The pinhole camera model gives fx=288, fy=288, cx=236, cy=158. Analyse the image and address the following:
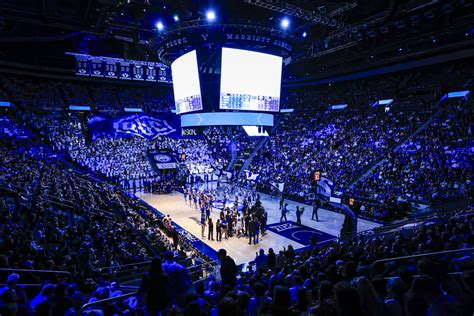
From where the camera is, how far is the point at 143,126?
3231cm

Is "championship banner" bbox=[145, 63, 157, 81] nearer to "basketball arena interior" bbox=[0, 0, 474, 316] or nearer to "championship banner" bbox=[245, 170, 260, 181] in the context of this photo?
"basketball arena interior" bbox=[0, 0, 474, 316]

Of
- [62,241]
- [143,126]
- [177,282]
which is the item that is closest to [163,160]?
[143,126]

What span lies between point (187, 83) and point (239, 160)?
2170cm

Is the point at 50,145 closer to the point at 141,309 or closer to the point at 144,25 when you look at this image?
the point at 144,25

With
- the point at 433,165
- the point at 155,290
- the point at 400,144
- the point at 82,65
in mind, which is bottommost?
the point at 155,290

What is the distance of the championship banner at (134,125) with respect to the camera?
30500mm

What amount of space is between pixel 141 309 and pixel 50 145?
2938 cm

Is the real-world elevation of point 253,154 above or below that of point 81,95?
below

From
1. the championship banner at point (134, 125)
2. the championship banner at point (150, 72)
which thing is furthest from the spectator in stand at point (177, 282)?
the championship banner at point (150, 72)

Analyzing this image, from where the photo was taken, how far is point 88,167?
27812 mm

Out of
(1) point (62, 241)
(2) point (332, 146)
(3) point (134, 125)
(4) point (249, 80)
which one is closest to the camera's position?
(1) point (62, 241)

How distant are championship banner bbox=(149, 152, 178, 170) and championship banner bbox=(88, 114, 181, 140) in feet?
7.09

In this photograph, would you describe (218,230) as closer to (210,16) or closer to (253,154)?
(210,16)

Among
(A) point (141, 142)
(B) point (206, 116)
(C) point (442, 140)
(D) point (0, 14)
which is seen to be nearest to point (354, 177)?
(C) point (442, 140)
